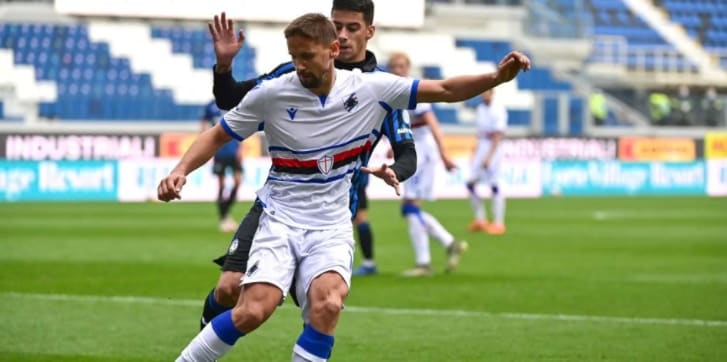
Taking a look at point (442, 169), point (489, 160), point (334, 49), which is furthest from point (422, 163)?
point (442, 169)

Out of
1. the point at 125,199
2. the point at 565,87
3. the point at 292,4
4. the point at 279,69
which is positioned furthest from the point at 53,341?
the point at 565,87

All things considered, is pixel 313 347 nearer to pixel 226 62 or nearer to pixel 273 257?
pixel 273 257

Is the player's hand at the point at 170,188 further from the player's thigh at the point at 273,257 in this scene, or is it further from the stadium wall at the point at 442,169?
the stadium wall at the point at 442,169

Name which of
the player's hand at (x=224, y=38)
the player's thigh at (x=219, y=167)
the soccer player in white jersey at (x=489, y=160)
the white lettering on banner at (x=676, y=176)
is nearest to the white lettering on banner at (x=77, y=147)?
the player's thigh at (x=219, y=167)

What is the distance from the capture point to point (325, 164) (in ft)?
19.7

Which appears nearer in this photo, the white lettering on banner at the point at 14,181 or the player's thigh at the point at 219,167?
the player's thigh at the point at 219,167

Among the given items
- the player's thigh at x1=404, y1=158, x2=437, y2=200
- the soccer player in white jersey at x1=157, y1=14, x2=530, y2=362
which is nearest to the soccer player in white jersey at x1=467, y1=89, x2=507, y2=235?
the player's thigh at x1=404, y1=158, x2=437, y2=200

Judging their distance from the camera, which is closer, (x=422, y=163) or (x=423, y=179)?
(x=423, y=179)

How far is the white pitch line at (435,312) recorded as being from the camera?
9.67 m

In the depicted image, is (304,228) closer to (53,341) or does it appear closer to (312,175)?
(312,175)

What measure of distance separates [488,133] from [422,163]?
22.5 ft

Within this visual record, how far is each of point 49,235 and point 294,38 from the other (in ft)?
44.2

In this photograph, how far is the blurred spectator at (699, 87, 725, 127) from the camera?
39750 millimetres

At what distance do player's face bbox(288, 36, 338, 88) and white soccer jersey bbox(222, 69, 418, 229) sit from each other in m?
0.12
